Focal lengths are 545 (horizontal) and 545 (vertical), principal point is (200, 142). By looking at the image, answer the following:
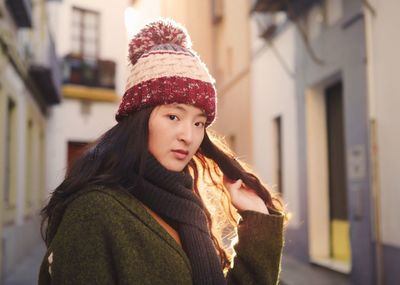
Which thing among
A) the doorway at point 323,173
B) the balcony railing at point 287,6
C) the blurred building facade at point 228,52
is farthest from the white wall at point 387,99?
the blurred building facade at point 228,52

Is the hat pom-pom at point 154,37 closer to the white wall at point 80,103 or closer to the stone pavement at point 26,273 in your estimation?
the stone pavement at point 26,273

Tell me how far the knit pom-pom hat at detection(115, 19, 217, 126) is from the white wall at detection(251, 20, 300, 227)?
7.48 meters

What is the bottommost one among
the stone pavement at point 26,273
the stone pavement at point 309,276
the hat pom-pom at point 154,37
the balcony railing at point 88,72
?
the stone pavement at point 26,273

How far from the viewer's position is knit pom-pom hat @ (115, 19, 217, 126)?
185cm

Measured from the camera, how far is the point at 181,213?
183 centimetres

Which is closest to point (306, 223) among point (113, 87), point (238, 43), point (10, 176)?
point (10, 176)

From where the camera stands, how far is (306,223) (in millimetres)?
8789

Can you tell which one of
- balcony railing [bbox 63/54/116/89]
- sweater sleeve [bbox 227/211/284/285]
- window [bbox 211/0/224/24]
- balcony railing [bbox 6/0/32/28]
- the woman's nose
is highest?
window [bbox 211/0/224/24]

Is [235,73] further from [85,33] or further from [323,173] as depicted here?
[85,33]

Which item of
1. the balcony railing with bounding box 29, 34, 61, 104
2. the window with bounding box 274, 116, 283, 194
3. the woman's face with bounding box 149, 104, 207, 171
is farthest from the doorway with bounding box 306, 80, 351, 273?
the woman's face with bounding box 149, 104, 207, 171

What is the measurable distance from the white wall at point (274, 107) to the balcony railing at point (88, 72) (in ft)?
28.7

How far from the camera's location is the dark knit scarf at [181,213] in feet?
5.82

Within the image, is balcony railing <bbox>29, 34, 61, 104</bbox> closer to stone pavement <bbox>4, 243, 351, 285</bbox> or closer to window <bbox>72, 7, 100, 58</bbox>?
stone pavement <bbox>4, 243, 351, 285</bbox>

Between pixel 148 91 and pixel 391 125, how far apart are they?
482 centimetres
